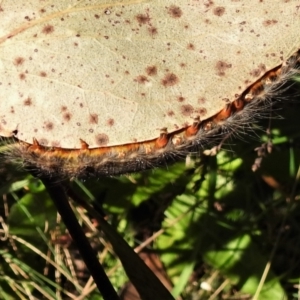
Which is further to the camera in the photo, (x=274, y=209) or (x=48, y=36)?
(x=274, y=209)

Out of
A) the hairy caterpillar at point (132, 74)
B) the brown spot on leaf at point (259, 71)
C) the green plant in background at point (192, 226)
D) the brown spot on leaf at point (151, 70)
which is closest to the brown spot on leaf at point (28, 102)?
the hairy caterpillar at point (132, 74)

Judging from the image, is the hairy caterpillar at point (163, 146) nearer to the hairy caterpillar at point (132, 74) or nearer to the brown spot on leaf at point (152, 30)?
the hairy caterpillar at point (132, 74)

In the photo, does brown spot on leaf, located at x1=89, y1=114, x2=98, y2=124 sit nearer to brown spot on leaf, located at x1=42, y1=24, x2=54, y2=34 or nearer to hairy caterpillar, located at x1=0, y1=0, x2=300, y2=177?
hairy caterpillar, located at x1=0, y1=0, x2=300, y2=177

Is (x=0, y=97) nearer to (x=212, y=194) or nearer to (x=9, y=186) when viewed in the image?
(x=9, y=186)

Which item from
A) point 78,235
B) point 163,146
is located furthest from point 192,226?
point 163,146

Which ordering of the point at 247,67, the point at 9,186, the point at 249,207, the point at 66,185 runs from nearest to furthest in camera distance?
the point at 247,67, the point at 66,185, the point at 9,186, the point at 249,207

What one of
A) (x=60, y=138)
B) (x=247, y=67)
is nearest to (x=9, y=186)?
(x=60, y=138)

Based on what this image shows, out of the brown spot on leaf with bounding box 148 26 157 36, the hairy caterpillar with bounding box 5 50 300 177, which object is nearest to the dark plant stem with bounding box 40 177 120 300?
the hairy caterpillar with bounding box 5 50 300 177

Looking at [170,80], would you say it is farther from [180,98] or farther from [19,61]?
[19,61]
